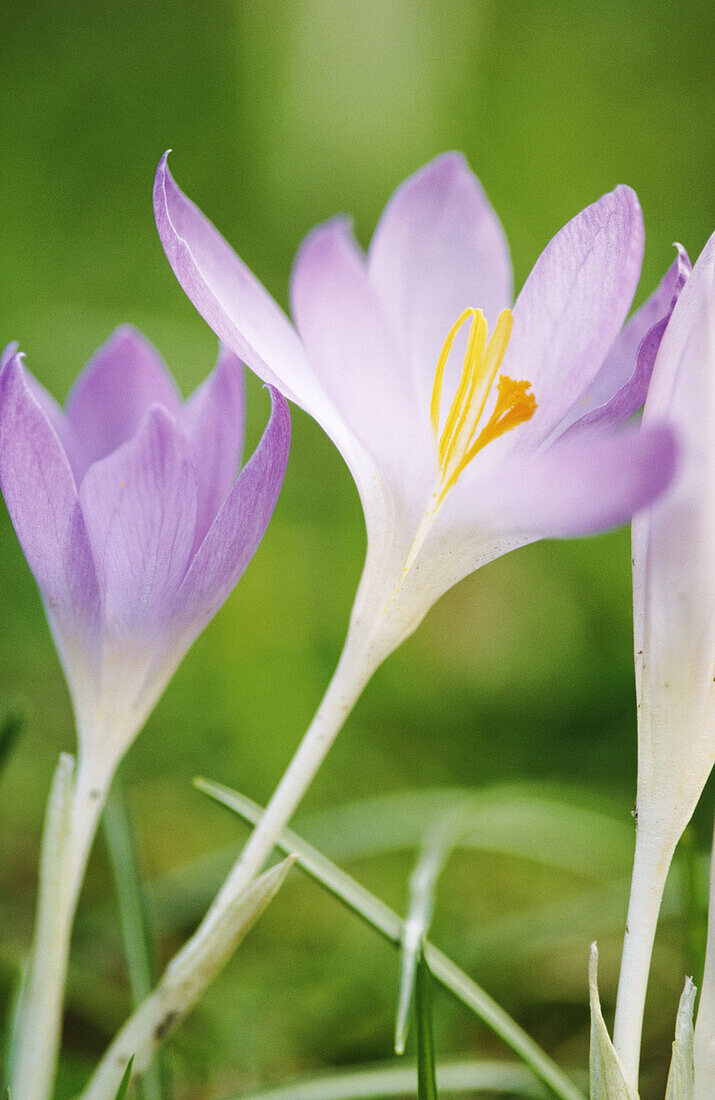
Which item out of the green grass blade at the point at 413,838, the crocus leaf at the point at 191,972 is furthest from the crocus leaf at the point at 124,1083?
the green grass blade at the point at 413,838

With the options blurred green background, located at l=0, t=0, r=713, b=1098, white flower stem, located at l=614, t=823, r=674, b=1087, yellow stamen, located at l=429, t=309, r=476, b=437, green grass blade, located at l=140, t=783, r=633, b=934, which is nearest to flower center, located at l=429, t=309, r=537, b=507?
yellow stamen, located at l=429, t=309, r=476, b=437

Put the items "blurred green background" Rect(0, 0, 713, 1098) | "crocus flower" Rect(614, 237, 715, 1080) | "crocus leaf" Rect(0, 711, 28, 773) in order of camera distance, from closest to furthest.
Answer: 1. "crocus flower" Rect(614, 237, 715, 1080)
2. "crocus leaf" Rect(0, 711, 28, 773)
3. "blurred green background" Rect(0, 0, 713, 1098)

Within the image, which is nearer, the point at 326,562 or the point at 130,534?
the point at 130,534

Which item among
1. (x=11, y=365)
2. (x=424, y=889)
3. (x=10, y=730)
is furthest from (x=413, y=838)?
(x=11, y=365)

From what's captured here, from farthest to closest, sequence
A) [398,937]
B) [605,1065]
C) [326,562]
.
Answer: [326,562], [398,937], [605,1065]

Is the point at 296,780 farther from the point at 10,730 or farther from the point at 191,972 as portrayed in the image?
the point at 10,730

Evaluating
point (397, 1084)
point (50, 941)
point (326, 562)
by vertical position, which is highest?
point (326, 562)

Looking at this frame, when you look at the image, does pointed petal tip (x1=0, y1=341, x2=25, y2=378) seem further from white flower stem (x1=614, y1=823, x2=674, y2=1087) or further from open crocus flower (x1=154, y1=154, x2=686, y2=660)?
white flower stem (x1=614, y1=823, x2=674, y2=1087)
